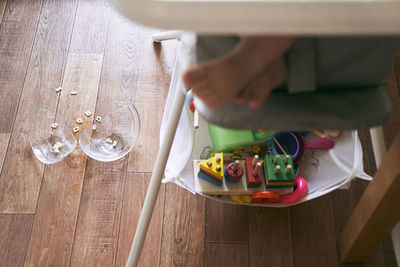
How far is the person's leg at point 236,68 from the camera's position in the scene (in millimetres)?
485

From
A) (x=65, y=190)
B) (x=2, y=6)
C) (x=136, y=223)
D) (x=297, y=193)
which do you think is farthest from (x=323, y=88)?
(x=2, y=6)

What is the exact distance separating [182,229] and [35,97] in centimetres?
72

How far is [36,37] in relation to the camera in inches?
59.3

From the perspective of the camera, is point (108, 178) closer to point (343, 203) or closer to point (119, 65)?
point (119, 65)

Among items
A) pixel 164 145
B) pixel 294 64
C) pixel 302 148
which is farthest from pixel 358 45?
pixel 302 148

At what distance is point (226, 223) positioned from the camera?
120 centimetres

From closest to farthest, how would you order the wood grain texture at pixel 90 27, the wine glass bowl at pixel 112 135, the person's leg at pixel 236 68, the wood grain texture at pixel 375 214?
the person's leg at pixel 236 68 → the wood grain texture at pixel 375 214 → the wine glass bowl at pixel 112 135 → the wood grain texture at pixel 90 27

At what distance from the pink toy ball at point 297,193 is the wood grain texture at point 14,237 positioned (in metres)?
0.79

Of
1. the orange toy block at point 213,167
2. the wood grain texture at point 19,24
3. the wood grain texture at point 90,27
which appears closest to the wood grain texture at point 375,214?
the orange toy block at point 213,167

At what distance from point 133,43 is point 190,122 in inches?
21.9

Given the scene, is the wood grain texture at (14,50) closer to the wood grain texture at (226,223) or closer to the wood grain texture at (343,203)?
the wood grain texture at (226,223)

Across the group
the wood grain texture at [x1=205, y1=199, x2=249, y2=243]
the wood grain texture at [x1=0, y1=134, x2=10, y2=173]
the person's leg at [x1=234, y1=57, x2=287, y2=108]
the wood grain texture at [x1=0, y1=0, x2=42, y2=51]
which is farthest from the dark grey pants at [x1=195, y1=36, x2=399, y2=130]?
the wood grain texture at [x1=0, y1=0, x2=42, y2=51]

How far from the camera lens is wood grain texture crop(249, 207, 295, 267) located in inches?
45.4

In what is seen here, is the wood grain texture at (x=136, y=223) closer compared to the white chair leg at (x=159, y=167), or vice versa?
the white chair leg at (x=159, y=167)
